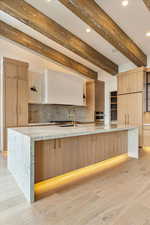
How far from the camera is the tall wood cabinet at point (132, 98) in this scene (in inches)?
178

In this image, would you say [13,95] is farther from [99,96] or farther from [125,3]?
[99,96]

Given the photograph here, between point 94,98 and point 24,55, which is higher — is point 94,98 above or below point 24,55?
below

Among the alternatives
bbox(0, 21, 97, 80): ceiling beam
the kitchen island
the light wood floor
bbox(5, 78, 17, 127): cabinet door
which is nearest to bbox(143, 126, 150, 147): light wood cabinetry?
the kitchen island

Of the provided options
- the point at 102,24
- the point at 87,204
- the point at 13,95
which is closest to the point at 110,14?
the point at 102,24

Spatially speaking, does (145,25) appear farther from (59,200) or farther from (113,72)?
(59,200)

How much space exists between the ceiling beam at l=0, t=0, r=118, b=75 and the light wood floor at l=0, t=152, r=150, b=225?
10.4 feet

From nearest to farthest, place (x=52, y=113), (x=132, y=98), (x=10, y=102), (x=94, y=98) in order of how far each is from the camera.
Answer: (x=10, y=102)
(x=132, y=98)
(x=52, y=113)
(x=94, y=98)

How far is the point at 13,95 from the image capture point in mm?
4156

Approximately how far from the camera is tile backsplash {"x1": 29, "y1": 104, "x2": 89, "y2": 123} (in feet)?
16.8

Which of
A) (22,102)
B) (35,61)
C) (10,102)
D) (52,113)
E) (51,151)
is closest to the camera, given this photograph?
(51,151)

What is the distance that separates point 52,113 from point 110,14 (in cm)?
370

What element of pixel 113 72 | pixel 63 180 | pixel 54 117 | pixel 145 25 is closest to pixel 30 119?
pixel 54 117

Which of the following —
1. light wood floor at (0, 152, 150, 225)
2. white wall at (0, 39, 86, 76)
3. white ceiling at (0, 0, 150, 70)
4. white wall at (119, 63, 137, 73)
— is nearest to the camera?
light wood floor at (0, 152, 150, 225)

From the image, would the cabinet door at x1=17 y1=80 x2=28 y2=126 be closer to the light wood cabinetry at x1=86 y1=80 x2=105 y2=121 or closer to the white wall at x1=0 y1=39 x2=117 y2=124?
the white wall at x1=0 y1=39 x2=117 y2=124
